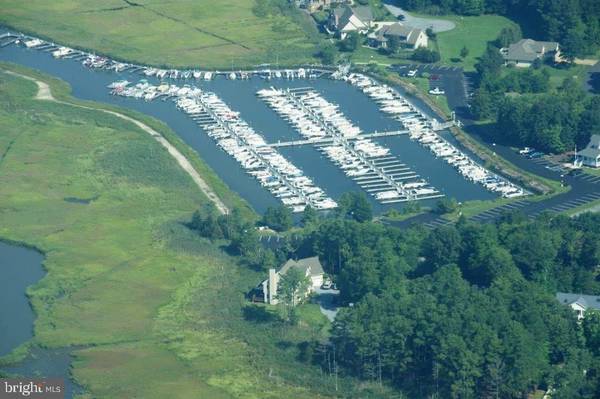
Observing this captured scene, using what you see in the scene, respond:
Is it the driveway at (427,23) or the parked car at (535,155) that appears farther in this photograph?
the driveway at (427,23)

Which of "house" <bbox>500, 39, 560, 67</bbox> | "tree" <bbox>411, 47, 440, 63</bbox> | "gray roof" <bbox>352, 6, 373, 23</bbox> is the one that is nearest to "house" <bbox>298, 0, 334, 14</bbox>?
"gray roof" <bbox>352, 6, 373, 23</bbox>

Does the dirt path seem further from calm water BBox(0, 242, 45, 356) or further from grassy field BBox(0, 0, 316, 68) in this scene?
calm water BBox(0, 242, 45, 356)

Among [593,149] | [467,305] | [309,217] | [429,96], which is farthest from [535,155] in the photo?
[467,305]

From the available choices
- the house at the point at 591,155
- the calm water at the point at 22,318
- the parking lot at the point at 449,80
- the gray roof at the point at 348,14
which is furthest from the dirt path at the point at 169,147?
the gray roof at the point at 348,14

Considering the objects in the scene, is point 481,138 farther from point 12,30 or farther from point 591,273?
point 12,30

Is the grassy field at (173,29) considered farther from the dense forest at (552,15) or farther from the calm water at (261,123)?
the dense forest at (552,15)
